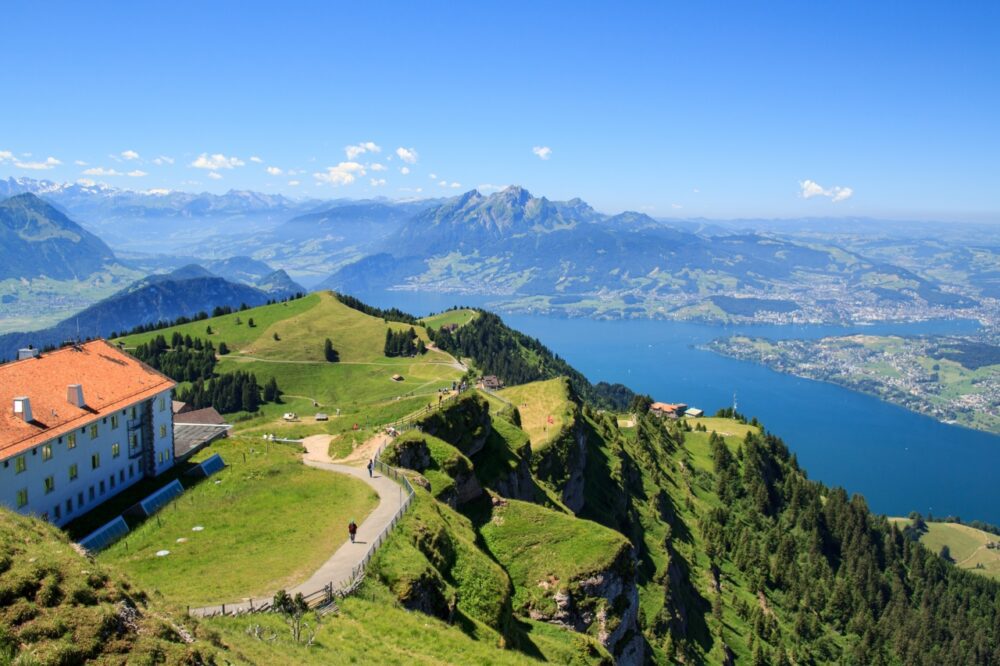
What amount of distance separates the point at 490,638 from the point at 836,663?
8435 centimetres

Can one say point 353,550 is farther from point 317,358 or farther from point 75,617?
point 317,358

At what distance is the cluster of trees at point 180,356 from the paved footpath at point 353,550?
106542 mm

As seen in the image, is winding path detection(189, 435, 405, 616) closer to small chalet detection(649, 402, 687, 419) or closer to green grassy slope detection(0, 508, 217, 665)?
green grassy slope detection(0, 508, 217, 665)

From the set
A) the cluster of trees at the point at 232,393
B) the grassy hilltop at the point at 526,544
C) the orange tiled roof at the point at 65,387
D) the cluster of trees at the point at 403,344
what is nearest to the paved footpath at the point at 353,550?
the grassy hilltop at the point at 526,544

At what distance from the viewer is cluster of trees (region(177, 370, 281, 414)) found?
A: 123625mm

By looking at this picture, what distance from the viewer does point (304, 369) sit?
14012 cm

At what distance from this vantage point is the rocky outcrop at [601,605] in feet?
137

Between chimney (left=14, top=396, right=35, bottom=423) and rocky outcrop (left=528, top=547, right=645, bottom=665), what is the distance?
103 feet

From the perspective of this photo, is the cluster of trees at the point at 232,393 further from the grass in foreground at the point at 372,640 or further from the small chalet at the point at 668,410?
the grass in foreground at the point at 372,640

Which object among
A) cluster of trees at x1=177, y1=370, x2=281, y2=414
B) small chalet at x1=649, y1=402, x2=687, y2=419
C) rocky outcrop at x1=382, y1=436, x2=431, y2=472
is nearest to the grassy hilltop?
rocky outcrop at x1=382, y1=436, x2=431, y2=472

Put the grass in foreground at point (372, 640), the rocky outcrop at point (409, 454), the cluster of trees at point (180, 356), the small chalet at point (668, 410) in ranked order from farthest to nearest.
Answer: the small chalet at point (668, 410) → the cluster of trees at point (180, 356) → the rocky outcrop at point (409, 454) → the grass in foreground at point (372, 640)

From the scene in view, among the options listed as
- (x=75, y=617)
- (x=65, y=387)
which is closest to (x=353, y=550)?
(x=75, y=617)

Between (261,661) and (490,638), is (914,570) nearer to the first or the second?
(490,638)

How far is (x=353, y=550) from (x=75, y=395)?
74.9ft
